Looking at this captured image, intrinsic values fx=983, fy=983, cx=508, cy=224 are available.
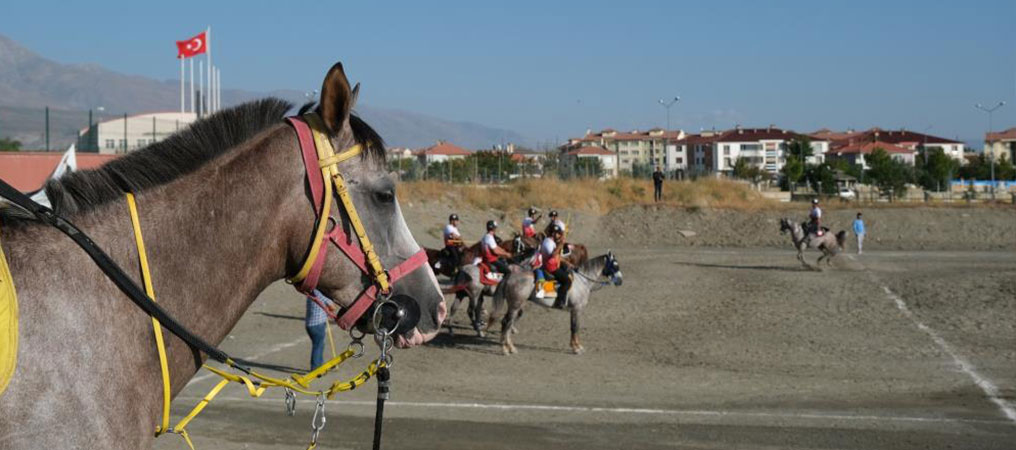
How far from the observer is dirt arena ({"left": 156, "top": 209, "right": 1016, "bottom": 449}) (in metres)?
10.3

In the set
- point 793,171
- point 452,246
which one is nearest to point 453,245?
point 452,246

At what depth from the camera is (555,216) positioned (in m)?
21.2

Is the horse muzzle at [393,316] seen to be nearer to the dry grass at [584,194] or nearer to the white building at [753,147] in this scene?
the dry grass at [584,194]

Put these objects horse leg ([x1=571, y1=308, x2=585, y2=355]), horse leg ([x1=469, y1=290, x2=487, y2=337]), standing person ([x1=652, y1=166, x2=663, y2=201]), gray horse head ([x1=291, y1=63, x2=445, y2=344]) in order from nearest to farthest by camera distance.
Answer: gray horse head ([x1=291, y1=63, x2=445, y2=344])
horse leg ([x1=571, y1=308, x2=585, y2=355])
horse leg ([x1=469, y1=290, x2=487, y2=337])
standing person ([x1=652, y1=166, x2=663, y2=201])

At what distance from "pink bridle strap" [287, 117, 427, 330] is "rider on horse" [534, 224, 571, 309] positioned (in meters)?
15.2

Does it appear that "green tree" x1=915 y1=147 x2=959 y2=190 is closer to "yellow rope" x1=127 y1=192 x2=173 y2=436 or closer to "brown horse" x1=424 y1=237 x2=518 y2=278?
"brown horse" x1=424 y1=237 x2=518 y2=278

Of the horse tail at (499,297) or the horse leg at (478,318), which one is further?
the horse leg at (478,318)

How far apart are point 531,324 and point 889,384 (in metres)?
8.30

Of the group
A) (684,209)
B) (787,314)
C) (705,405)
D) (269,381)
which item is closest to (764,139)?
(684,209)

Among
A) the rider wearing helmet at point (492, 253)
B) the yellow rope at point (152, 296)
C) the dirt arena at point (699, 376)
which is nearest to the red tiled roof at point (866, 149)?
the dirt arena at point (699, 376)

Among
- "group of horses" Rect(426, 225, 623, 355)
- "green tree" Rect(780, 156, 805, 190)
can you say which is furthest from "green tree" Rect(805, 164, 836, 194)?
"group of horses" Rect(426, 225, 623, 355)

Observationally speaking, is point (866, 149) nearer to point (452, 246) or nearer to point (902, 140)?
point (902, 140)

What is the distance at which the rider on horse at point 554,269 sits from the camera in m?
18.4

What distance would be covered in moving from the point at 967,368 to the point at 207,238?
14141 millimetres
